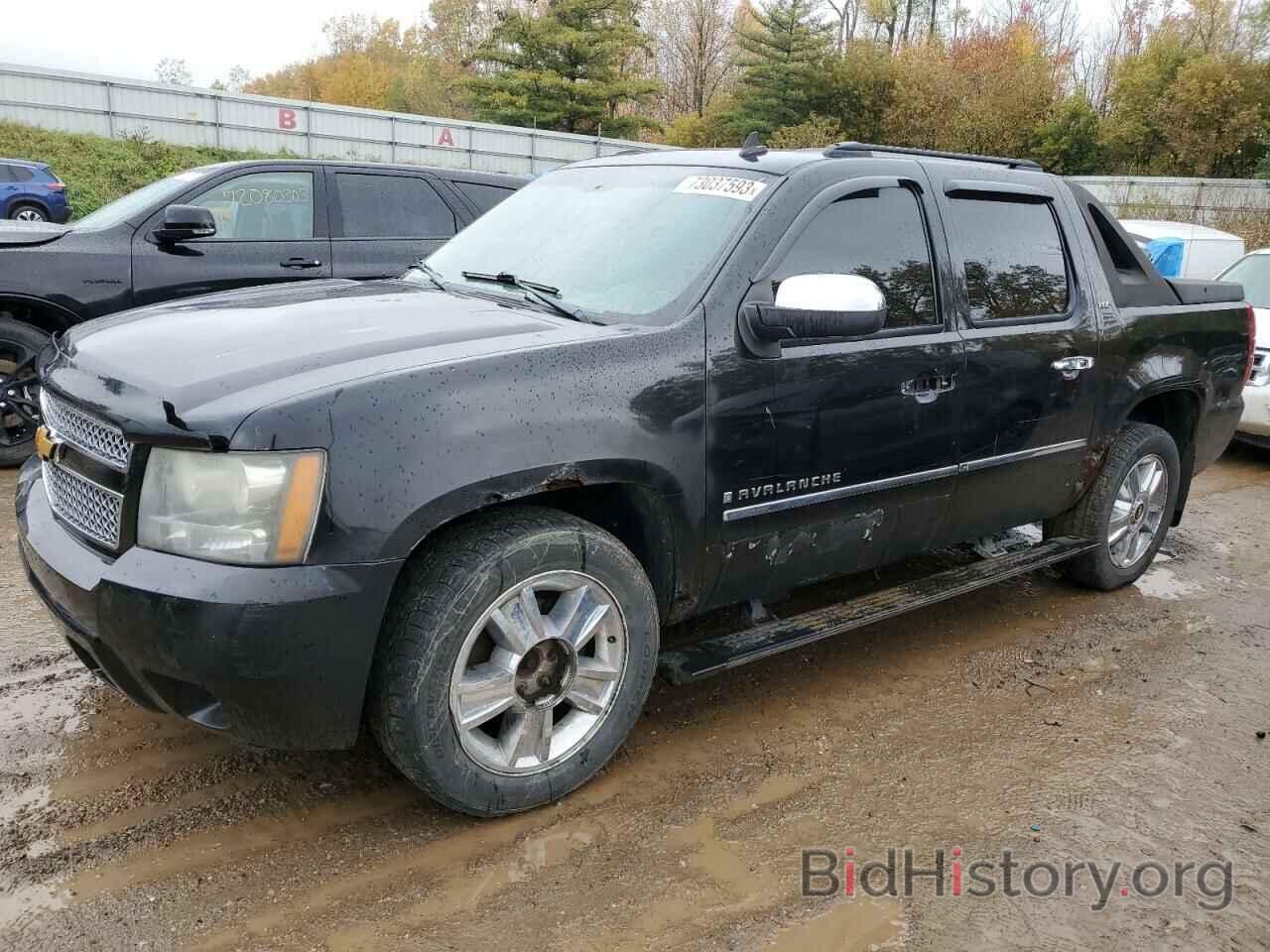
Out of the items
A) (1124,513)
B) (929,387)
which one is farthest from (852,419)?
(1124,513)

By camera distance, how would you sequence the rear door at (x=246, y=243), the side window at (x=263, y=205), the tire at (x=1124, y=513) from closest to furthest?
the tire at (x=1124, y=513), the rear door at (x=246, y=243), the side window at (x=263, y=205)

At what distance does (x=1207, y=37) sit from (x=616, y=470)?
4874cm

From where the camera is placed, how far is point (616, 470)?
2787 mm

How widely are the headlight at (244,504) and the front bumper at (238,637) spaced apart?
44mm

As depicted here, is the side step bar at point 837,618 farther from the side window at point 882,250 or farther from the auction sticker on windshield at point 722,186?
the auction sticker on windshield at point 722,186

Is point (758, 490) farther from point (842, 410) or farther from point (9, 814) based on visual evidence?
point (9, 814)

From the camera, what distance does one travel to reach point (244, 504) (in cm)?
232

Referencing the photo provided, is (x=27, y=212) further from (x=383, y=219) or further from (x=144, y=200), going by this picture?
(x=383, y=219)

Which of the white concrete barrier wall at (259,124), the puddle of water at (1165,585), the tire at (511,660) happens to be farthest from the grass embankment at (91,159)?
the tire at (511,660)

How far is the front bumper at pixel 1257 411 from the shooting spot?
25.0 ft

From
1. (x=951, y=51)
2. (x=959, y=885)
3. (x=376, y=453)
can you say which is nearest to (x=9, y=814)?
(x=376, y=453)

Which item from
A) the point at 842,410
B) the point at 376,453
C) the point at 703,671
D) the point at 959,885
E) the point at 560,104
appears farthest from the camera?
the point at 560,104

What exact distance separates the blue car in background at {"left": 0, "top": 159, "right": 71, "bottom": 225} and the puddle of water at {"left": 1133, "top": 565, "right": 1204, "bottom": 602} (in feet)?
64.8
